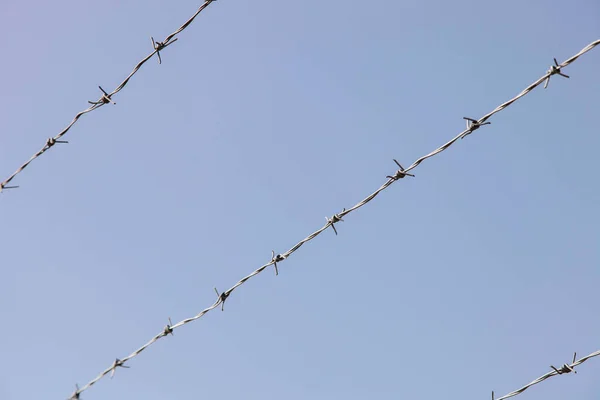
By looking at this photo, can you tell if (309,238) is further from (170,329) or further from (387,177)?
(170,329)

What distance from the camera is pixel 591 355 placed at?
177 inches

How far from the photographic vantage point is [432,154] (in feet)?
15.5

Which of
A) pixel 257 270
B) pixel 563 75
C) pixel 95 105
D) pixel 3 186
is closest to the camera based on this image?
pixel 563 75

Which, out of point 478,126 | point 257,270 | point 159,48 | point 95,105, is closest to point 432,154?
point 478,126

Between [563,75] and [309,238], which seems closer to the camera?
[563,75]

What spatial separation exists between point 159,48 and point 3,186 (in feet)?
5.45

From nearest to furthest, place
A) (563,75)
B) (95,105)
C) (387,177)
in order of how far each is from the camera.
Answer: (563,75)
(387,177)
(95,105)

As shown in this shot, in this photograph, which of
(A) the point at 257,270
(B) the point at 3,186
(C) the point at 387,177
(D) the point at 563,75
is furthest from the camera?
(B) the point at 3,186

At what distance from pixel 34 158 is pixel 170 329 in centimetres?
157

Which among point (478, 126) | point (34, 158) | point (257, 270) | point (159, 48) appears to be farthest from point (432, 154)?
point (34, 158)

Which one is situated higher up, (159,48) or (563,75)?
(159,48)

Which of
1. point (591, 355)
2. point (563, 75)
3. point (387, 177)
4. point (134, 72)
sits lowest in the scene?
point (591, 355)

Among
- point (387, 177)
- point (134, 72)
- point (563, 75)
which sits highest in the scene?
point (134, 72)

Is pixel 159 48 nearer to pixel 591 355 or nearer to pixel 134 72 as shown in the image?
pixel 134 72
